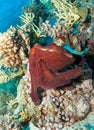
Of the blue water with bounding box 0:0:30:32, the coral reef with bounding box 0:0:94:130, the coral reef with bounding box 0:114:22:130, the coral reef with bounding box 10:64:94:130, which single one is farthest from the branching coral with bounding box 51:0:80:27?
the blue water with bounding box 0:0:30:32

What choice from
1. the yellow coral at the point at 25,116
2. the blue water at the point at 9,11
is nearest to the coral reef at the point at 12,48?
the yellow coral at the point at 25,116

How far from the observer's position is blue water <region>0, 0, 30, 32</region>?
15.0 meters

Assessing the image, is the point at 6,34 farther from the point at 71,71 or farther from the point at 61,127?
the point at 61,127

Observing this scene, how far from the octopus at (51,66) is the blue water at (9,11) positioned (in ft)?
33.0

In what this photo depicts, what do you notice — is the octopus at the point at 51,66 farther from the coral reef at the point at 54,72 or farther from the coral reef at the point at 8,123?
the coral reef at the point at 8,123

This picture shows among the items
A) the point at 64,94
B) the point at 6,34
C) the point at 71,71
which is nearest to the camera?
the point at 71,71

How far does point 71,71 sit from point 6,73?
223 centimetres

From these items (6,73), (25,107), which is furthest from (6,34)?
(25,107)

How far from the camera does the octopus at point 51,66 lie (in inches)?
194

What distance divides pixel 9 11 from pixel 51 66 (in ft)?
36.3

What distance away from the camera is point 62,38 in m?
6.72

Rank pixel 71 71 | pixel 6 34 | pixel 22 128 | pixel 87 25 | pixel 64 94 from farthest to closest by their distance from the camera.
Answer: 1. pixel 87 25
2. pixel 6 34
3. pixel 22 128
4. pixel 64 94
5. pixel 71 71

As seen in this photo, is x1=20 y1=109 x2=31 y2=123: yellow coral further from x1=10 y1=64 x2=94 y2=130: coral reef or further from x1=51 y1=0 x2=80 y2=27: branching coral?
x1=51 y1=0 x2=80 y2=27: branching coral

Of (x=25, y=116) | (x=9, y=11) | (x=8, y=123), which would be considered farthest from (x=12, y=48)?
(x=9, y=11)
